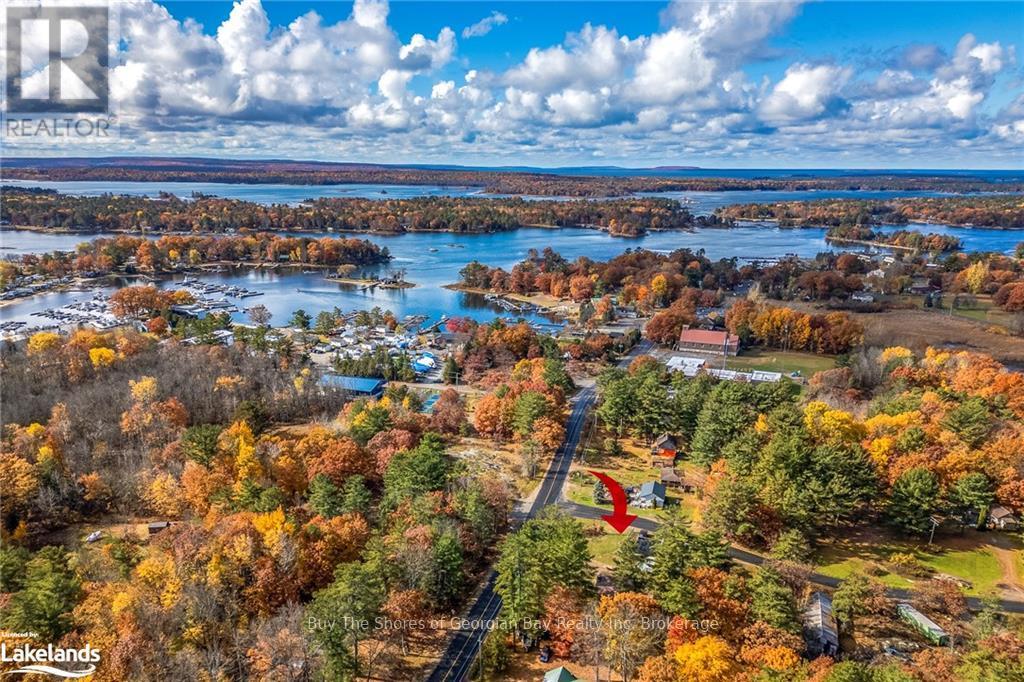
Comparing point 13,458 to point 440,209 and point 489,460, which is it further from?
point 440,209

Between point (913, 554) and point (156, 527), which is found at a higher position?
point (913, 554)

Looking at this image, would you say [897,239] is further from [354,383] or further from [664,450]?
[354,383]

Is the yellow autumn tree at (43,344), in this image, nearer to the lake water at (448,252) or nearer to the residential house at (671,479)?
the lake water at (448,252)

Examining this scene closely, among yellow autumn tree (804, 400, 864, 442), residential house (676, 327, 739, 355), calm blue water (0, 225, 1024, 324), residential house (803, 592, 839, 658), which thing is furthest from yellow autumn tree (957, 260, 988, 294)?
residential house (803, 592, 839, 658)

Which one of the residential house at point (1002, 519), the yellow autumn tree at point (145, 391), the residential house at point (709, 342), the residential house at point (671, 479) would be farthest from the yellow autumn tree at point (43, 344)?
the residential house at point (1002, 519)

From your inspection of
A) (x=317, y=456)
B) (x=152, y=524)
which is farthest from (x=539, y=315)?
(x=152, y=524)

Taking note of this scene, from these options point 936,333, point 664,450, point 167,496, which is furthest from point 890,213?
point 167,496

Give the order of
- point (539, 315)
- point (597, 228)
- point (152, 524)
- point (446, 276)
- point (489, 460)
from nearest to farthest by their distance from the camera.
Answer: point (152, 524) → point (489, 460) → point (539, 315) → point (446, 276) → point (597, 228)

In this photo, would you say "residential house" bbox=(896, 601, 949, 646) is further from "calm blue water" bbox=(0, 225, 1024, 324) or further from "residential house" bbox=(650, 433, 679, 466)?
"calm blue water" bbox=(0, 225, 1024, 324)
